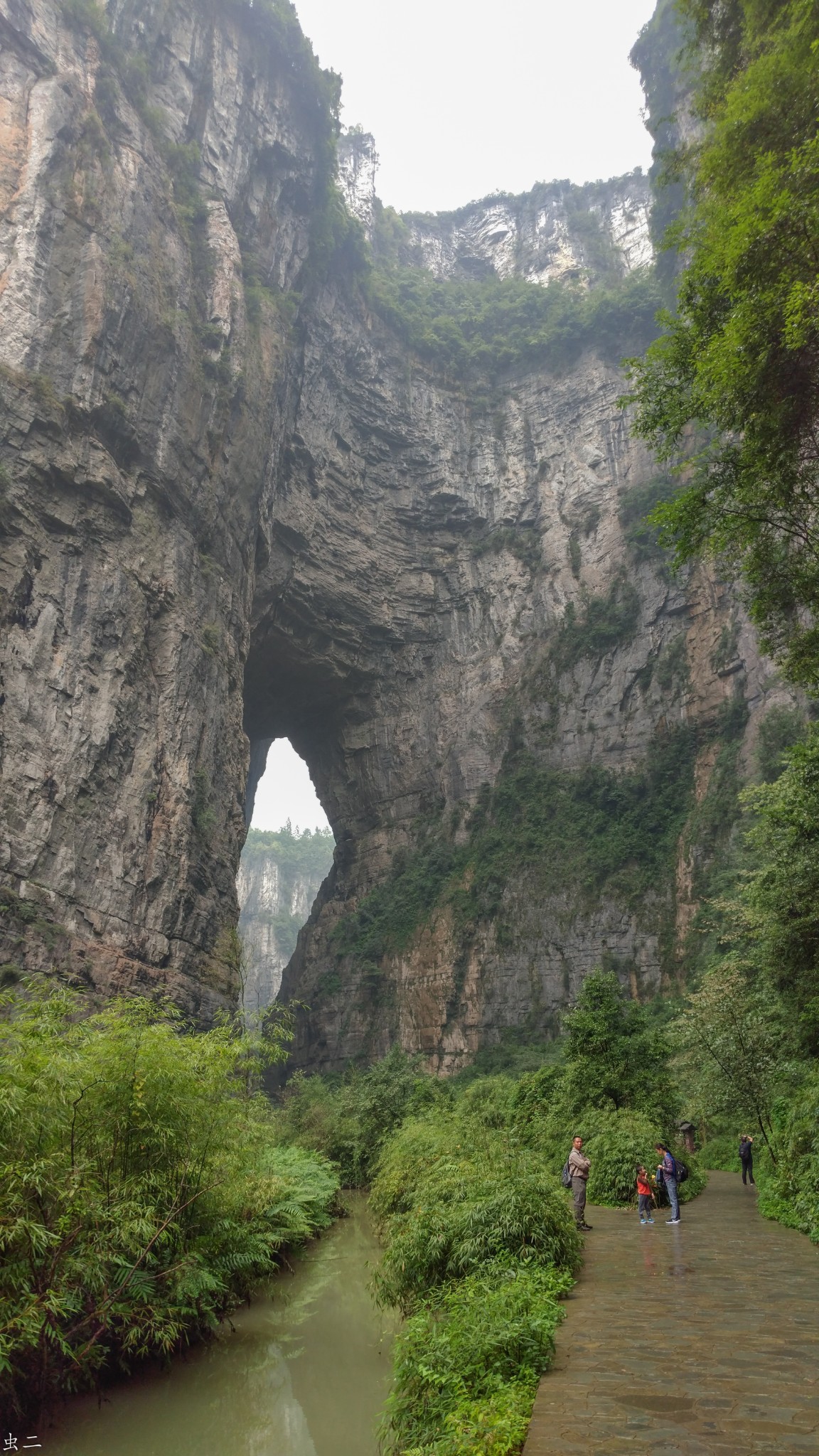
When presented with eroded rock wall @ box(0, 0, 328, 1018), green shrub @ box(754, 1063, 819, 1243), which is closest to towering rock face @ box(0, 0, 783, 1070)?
eroded rock wall @ box(0, 0, 328, 1018)

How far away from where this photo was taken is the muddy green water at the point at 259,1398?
6.25 metres

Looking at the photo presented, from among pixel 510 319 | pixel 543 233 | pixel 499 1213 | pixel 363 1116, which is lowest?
pixel 363 1116

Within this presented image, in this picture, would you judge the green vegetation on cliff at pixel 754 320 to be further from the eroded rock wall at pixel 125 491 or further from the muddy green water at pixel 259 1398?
the eroded rock wall at pixel 125 491

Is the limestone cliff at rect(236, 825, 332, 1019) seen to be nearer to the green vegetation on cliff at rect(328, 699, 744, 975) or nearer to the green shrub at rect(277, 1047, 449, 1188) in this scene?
the green vegetation on cliff at rect(328, 699, 744, 975)

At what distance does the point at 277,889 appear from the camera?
84.5 meters

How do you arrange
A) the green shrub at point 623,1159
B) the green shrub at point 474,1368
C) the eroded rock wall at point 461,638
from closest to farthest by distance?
the green shrub at point 474,1368, the green shrub at point 623,1159, the eroded rock wall at point 461,638

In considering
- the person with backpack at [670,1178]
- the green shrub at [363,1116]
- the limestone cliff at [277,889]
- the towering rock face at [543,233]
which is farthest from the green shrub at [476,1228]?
the limestone cliff at [277,889]

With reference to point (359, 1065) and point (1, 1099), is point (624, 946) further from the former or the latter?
point (1, 1099)

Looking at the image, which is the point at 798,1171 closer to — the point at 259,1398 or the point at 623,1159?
the point at 623,1159

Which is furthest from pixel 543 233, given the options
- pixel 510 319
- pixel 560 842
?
pixel 560 842

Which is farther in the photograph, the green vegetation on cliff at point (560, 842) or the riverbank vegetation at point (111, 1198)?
the green vegetation on cliff at point (560, 842)

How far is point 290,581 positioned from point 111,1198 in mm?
29241

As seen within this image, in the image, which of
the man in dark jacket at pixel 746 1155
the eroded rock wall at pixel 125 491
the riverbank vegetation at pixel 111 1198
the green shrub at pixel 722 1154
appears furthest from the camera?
the eroded rock wall at pixel 125 491

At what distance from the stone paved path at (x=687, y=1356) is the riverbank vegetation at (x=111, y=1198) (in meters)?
3.52
